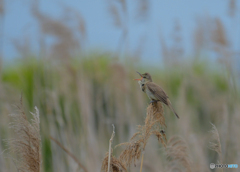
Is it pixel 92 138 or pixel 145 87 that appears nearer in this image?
pixel 145 87

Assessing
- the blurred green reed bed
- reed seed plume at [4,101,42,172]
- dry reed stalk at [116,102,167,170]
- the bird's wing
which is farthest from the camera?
the blurred green reed bed

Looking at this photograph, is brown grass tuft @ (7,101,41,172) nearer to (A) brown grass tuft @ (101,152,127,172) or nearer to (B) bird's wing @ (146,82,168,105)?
(A) brown grass tuft @ (101,152,127,172)

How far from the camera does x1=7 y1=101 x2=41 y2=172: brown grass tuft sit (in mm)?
1720

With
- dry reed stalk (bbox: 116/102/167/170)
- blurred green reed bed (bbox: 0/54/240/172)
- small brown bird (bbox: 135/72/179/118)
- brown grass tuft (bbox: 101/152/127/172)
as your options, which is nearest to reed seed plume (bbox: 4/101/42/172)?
brown grass tuft (bbox: 101/152/127/172)

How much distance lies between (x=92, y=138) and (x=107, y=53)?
3.90 meters

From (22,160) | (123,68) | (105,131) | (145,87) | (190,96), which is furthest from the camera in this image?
(190,96)

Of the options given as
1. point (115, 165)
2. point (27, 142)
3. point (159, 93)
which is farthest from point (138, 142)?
point (159, 93)

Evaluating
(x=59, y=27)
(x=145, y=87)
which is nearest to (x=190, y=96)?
(x=59, y=27)

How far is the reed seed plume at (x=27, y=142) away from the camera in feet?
5.64

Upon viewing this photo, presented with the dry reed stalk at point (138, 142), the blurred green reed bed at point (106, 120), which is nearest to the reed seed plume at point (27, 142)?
the dry reed stalk at point (138, 142)

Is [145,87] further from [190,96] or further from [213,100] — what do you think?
[190,96]

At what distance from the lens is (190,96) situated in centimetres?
730

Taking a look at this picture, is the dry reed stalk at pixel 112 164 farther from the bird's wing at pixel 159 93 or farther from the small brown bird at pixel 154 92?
the bird's wing at pixel 159 93

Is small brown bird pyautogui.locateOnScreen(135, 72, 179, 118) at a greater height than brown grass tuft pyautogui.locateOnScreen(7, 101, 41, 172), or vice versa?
small brown bird pyautogui.locateOnScreen(135, 72, 179, 118)
